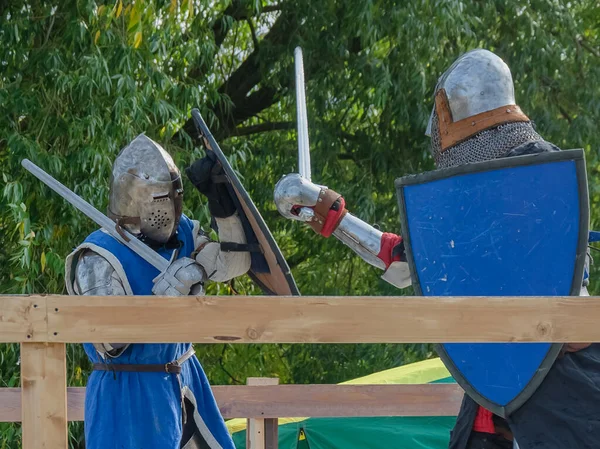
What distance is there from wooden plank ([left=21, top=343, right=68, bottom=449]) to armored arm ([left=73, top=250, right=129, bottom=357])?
107 cm

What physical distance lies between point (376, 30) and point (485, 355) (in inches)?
168

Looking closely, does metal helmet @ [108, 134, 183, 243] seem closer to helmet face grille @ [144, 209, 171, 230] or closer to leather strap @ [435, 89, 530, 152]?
helmet face grille @ [144, 209, 171, 230]

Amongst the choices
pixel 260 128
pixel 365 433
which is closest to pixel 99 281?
pixel 365 433

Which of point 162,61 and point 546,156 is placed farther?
point 162,61

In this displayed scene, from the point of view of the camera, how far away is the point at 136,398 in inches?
136

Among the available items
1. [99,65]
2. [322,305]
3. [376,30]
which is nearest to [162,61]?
[99,65]

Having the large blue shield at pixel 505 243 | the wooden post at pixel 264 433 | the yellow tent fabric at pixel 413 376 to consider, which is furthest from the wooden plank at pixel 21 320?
the yellow tent fabric at pixel 413 376

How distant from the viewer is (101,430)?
3.42 metres

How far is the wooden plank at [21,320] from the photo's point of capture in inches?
90.9

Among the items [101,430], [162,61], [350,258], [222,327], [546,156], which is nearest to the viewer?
[222,327]

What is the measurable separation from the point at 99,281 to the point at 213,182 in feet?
1.52

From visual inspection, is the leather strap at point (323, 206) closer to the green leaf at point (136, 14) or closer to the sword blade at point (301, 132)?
the sword blade at point (301, 132)

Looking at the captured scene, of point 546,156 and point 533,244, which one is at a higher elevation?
point 546,156

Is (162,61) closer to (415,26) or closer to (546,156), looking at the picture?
(415,26)
